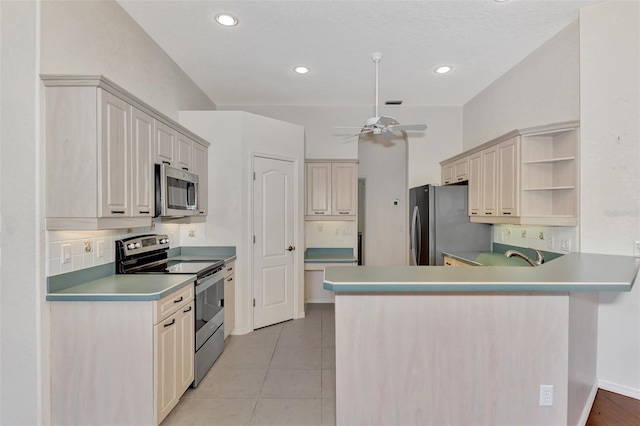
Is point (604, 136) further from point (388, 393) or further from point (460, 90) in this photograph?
point (388, 393)

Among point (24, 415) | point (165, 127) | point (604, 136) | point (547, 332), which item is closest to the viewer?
point (547, 332)

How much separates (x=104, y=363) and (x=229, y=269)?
62.8 inches

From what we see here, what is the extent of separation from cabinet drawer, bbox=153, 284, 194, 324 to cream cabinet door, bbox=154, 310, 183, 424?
0.04m

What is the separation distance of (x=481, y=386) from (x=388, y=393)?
54cm

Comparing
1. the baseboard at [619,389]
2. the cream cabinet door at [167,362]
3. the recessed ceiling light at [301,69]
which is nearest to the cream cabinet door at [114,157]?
the cream cabinet door at [167,362]

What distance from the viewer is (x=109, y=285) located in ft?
6.83

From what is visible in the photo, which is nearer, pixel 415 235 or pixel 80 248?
pixel 80 248

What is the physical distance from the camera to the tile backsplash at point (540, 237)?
8.97ft

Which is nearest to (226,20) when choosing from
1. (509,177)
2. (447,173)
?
(509,177)

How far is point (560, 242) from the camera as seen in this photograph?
112 inches

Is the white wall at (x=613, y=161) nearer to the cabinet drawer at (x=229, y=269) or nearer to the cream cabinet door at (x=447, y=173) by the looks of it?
the cream cabinet door at (x=447, y=173)

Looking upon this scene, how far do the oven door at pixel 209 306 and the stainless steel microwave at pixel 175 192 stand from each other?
677mm

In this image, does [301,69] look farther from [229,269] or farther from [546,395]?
[546,395]

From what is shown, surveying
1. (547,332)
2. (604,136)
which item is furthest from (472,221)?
(547,332)
